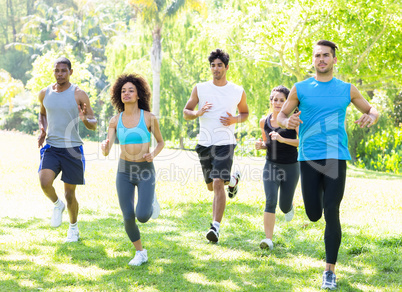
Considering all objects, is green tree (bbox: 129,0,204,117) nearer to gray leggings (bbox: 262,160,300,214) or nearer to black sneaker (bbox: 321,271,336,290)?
gray leggings (bbox: 262,160,300,214)

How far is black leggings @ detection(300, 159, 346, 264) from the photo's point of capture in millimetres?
4844

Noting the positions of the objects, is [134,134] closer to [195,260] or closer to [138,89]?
[138,89]

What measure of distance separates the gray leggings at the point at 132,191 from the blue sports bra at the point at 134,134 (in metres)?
0.24

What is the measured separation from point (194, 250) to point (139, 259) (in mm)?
960

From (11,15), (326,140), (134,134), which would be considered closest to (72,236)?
(134,134)

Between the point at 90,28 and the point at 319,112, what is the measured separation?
186 feet

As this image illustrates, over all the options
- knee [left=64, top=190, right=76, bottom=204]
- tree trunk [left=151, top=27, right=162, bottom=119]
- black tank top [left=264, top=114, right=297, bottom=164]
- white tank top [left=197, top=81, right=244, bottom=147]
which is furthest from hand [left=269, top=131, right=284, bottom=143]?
tree trunk [left=151, top=27, right=162, bottom=119]

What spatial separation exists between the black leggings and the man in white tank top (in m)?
1.86

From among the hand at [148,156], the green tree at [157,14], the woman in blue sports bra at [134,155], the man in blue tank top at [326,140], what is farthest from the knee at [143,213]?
the green tree at [157,14]

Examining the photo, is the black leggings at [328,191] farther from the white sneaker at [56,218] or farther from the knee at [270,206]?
the white sneaker at [56,218]

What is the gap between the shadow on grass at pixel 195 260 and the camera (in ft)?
16.6

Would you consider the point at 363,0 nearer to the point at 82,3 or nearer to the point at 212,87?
the point at 212,87

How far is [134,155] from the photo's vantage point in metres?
5.73

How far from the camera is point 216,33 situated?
918 inches
